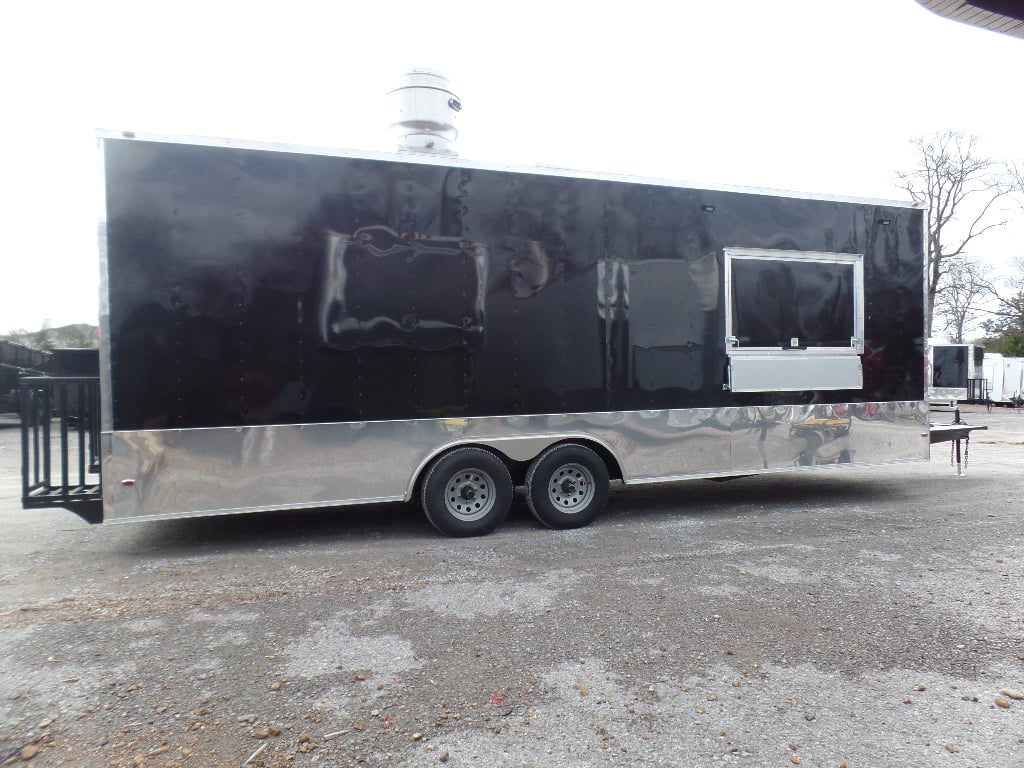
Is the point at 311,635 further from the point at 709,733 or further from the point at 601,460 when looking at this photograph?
the point at 601,460

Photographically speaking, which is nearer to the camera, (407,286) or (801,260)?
(407,286)

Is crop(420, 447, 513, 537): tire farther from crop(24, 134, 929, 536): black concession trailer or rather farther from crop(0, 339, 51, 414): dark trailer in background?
crop(0, 339, 51, 414): dark trailer in background

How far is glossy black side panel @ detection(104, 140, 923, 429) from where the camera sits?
5148 mm

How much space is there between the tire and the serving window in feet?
8.31

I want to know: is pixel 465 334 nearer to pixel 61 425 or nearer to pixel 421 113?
pixel 421 113

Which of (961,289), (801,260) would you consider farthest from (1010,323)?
(801,260)

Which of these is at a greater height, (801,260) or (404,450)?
(801,260)

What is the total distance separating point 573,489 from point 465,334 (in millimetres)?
1778

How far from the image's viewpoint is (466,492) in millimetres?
5973

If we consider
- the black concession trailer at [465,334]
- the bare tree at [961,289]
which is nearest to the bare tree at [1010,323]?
the bare tree at [961,289]

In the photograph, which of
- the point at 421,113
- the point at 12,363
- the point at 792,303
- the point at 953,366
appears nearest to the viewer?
the point at 421,113

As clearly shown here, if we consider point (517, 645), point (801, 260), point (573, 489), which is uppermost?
point (801, 260)

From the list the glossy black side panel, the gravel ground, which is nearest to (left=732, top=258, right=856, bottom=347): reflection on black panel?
the glossy black side panel

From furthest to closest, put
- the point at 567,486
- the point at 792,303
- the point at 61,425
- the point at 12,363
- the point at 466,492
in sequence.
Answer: the point at 12,363, the point at 792,303, the point at 567,486, the point at 466,492, the point at 61,425
